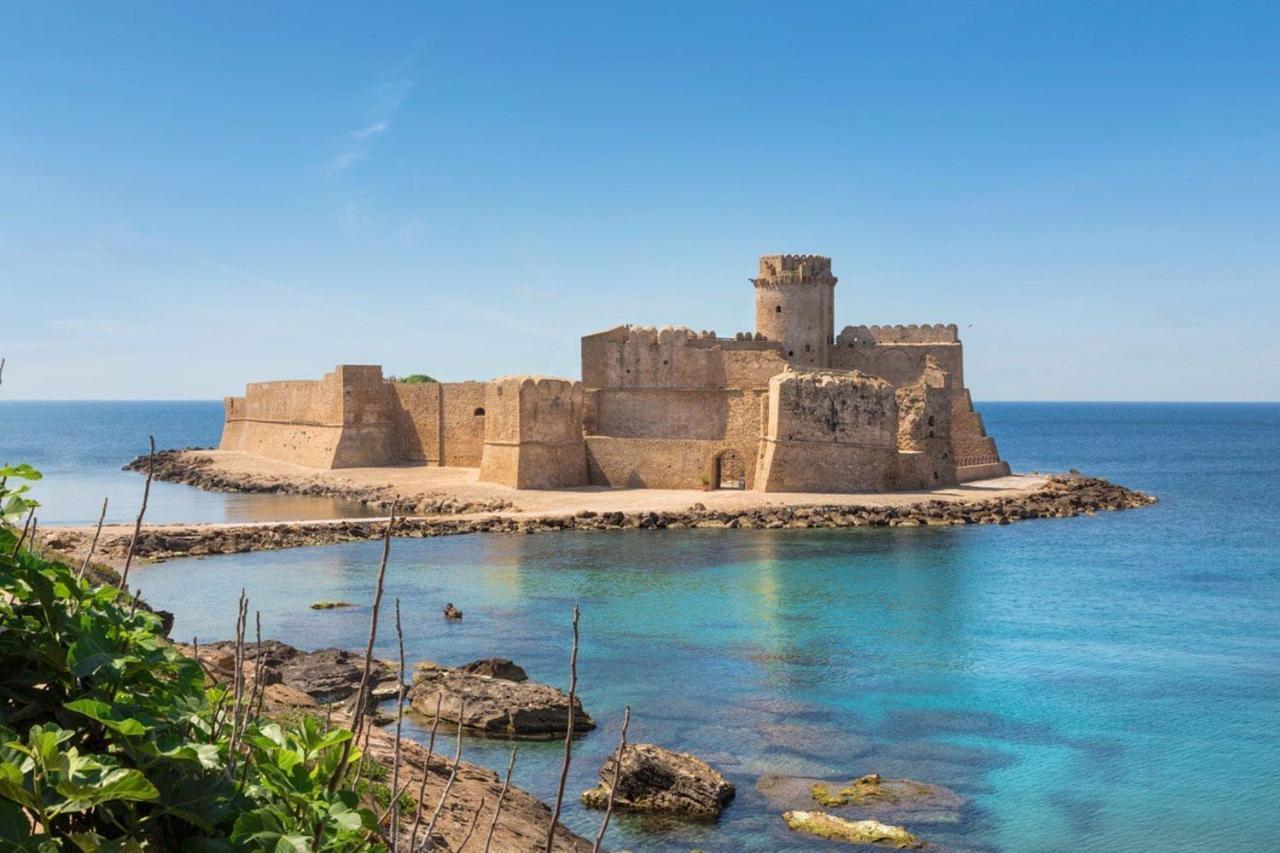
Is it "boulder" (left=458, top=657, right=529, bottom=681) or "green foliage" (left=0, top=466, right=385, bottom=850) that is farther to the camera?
"boulder" (left=458, top=657, right=529, bottom=681)

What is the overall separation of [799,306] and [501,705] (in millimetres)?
30299

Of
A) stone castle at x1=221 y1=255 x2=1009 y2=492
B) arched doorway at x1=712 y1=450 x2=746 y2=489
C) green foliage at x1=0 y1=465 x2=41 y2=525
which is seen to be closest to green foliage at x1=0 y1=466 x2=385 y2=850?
green foliage at x1=0 y1=465 x2=41 y2=525

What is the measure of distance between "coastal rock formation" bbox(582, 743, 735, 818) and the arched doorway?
973 inches

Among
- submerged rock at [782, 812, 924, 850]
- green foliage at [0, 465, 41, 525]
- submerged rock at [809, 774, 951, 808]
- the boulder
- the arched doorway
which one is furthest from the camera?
the arched doorway

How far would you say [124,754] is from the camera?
288 cm

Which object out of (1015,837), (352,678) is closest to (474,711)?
(352,678)

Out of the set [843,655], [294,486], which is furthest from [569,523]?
[294,486]

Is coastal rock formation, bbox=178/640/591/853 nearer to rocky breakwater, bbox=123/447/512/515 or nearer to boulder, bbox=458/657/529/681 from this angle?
boulder, bbox=458/657/529/681

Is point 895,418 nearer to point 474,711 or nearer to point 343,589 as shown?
point 343,589

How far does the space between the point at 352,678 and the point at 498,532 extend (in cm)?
1568

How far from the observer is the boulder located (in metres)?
14.2

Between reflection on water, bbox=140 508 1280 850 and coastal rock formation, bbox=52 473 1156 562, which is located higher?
coastal rock formation, bbox=52 473 1156 562

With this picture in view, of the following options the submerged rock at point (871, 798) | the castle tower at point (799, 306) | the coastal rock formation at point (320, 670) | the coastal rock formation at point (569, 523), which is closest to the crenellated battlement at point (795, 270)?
the castle tower at point (799, 306)

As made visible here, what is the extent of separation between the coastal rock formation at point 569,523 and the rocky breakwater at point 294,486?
2255 mm
